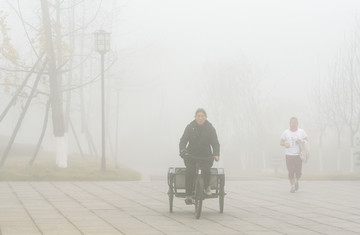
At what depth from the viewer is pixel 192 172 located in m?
12.0

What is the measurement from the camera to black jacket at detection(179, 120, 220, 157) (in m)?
11.9

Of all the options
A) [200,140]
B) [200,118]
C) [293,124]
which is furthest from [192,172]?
[293,124]

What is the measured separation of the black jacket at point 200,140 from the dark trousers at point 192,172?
135mm

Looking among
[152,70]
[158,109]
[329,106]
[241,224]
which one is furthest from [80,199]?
[158,109]

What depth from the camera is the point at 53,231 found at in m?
9.45

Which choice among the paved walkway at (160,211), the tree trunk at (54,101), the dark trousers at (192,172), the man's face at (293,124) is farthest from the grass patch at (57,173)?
the dark trousers at (192,172)

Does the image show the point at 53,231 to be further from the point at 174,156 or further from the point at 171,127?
the point at 171,127

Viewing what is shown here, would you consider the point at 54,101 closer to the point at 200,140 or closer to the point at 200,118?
the point at 200,118

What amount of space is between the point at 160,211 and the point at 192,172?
0.99 metres

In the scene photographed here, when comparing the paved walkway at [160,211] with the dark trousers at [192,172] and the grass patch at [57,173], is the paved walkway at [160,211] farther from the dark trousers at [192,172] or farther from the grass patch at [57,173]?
the grass patch at [57,173]

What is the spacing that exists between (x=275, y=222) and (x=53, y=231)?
3422 mm

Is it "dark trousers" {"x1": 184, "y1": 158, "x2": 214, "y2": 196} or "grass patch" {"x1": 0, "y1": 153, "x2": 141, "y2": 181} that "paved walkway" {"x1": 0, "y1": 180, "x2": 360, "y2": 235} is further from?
"grass patch" {"x1": 0, "y1": 153, "x2": 141, "y2": 181}

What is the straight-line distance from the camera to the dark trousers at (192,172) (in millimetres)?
11852

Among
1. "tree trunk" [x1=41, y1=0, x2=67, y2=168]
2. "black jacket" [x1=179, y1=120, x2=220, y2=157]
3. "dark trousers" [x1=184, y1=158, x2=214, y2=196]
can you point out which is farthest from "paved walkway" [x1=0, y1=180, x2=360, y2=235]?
"tree trunk" [x1=41, y1=0, x2=67, y2=168]
